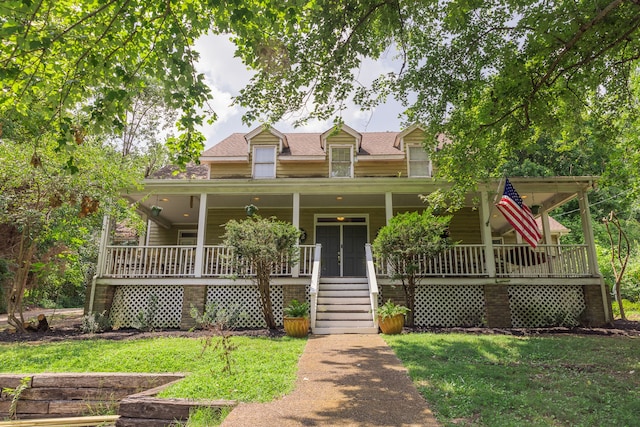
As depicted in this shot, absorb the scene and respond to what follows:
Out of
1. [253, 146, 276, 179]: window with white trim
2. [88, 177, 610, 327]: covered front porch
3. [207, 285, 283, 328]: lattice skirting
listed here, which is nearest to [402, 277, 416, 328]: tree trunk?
[88, 177, 610, 327]: covered front porch

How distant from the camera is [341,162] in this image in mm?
14203

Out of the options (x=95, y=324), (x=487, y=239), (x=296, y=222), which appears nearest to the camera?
(x=95, y=324)

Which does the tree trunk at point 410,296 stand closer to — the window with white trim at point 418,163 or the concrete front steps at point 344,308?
the concrete front steps at point 344,308

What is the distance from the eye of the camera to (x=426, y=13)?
324 inches

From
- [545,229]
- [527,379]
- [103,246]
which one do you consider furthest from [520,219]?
[103,246]

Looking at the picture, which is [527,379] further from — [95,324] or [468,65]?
[95,324]

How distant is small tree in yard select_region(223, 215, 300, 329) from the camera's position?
9.17 metres

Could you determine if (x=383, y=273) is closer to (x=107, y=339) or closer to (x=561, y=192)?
(x=561, y=192)

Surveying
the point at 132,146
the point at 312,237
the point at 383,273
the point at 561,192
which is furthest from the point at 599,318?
the point at 132,146

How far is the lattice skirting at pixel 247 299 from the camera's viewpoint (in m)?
10.8

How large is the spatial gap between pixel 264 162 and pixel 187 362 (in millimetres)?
9515

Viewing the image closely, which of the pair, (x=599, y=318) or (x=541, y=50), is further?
(x=599, y=318)

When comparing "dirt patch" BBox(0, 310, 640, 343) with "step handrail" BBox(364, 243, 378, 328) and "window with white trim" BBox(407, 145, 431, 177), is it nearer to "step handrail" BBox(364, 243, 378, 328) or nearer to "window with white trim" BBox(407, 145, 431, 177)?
"step handrail" BBox(364, 243, 378, 328)

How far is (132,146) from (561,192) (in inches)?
916
